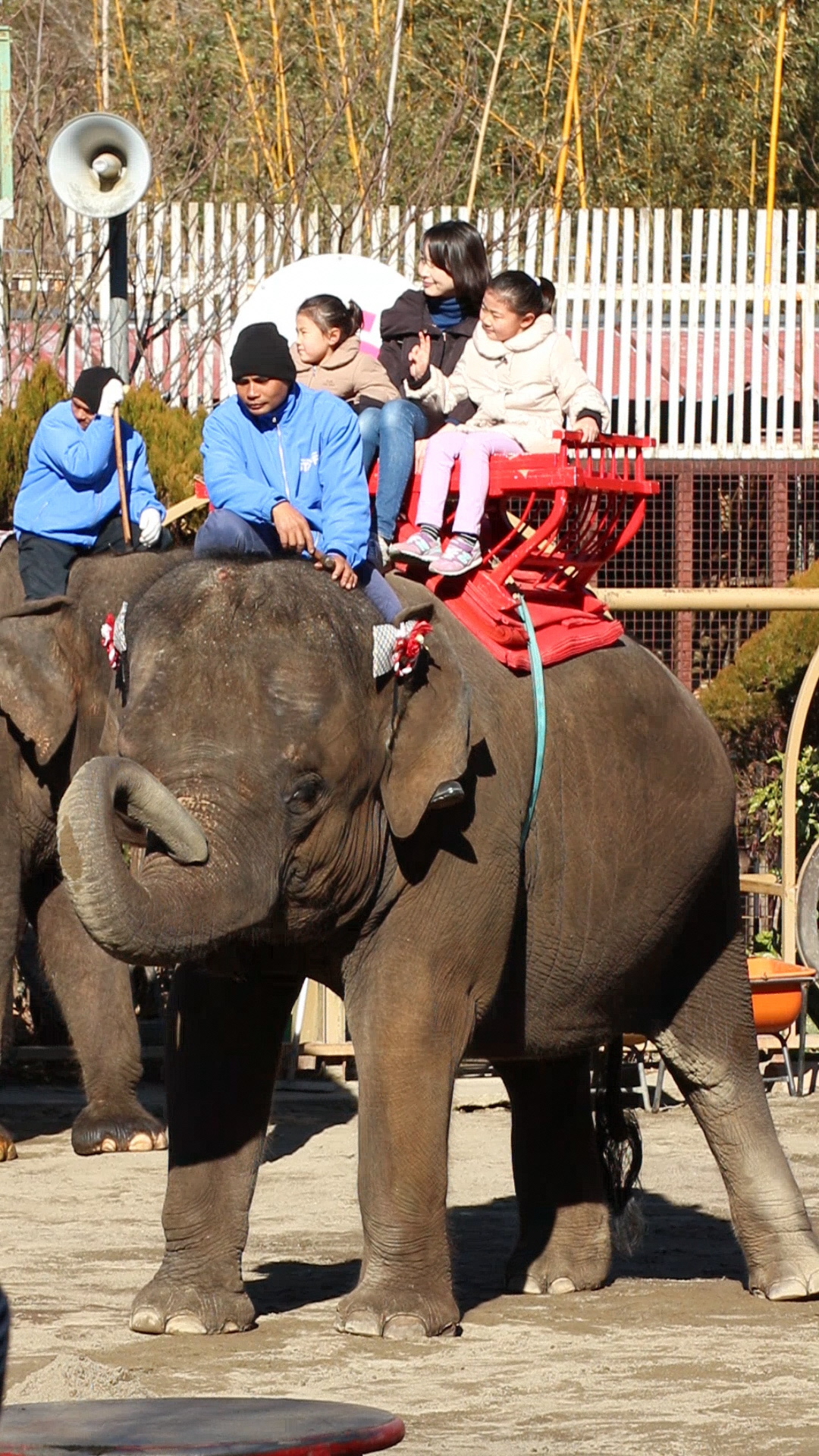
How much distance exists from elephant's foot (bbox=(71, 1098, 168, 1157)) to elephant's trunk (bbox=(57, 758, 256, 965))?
470cm

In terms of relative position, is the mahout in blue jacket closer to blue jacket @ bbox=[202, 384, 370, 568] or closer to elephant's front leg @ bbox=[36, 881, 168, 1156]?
elephant's front leg @ bbox=[36, 881, 168, 1156]

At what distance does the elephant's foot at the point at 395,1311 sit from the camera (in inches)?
270

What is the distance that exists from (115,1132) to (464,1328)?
4.01m

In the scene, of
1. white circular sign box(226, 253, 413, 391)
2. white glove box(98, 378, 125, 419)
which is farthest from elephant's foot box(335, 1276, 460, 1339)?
white circular sign box(226, 253, 413, 391)

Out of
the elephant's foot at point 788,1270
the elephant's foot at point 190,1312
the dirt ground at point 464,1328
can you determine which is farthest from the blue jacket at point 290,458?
the elephant's foot at point 788,1270

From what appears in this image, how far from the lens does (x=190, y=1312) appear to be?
7035mm

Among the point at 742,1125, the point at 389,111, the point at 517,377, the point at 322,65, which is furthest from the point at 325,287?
the point at 322,65

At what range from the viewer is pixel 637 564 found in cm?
1667

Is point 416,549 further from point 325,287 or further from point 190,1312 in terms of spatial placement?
point 325,287

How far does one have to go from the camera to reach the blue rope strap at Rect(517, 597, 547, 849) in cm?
741

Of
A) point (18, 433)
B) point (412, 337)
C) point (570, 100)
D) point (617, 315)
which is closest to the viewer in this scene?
point (412, 337)

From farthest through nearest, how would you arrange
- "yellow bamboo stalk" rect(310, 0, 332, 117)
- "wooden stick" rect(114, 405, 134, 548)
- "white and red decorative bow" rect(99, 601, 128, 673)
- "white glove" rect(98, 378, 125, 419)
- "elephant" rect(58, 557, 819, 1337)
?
"yellow bamboo stalk" rect(310, 0, 332, 117), "white glove" rect(98, 378, 125, 419), "wooden stick" rect(114, 405, 134, 548), "white and red decorative bow" rect(99, 601, 128, 673), "elephant" rect(58, 557, 819, 1337)

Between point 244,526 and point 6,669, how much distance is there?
9.69ft

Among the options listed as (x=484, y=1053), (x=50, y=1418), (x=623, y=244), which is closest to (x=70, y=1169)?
(x=484, y=1053)
